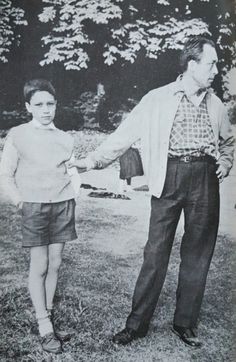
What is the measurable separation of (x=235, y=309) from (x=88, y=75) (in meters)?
0.91

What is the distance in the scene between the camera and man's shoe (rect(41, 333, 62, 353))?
163 cm

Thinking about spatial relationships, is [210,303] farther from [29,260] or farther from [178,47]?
[178,47]

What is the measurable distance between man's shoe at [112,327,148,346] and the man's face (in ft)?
2.72

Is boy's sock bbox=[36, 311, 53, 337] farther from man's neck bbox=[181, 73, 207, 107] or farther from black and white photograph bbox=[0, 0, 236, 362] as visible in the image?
man's neck bbox=[181, 73, 207, 107]

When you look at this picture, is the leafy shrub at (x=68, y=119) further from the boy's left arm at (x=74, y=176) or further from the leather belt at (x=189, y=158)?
the leather belt at (x=189, y=158)

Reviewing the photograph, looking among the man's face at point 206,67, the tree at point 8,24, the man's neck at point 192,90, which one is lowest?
the man's neck at point 192,90

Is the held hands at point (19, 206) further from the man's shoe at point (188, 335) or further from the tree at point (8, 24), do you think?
the man's shoe at point (188, 335)

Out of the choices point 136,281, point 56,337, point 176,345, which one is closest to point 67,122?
point 136,281

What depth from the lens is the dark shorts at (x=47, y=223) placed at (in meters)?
1.62

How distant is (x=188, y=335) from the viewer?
171 cm

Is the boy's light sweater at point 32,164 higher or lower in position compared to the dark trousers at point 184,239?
higher

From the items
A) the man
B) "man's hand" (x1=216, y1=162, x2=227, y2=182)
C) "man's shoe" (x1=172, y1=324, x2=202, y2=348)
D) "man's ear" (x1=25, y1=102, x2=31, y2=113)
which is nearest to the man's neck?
the man

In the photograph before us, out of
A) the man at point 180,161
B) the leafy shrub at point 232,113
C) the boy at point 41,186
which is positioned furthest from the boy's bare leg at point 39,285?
the leafy shrub at point 232,113

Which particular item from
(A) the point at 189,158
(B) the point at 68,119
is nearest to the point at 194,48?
(A) the point at 189,158
